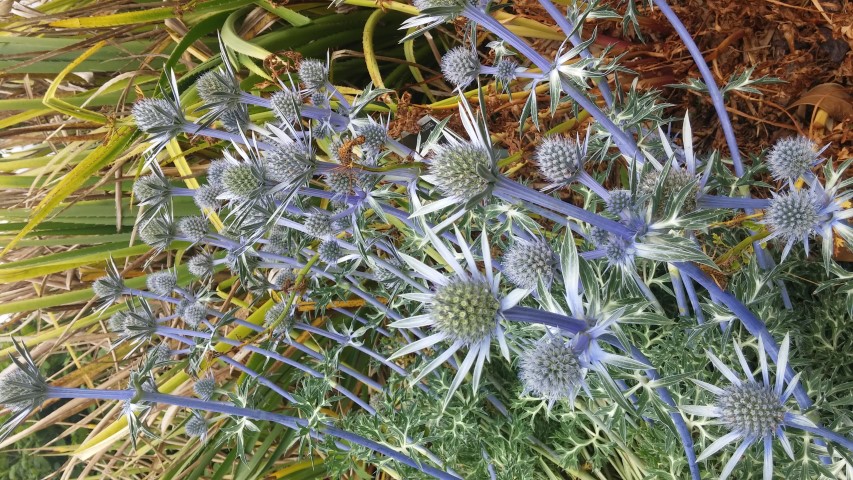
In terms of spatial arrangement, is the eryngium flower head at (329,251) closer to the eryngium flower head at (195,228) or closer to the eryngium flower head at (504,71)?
the eryngium flower head at (195,228)

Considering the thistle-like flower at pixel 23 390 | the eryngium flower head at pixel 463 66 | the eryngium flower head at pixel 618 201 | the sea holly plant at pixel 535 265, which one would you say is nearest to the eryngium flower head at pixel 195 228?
the sea holly plant at pixel 535 265

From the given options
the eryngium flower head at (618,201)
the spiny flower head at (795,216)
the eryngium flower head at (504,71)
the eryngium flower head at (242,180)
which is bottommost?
the spiny flower head at (795,216)

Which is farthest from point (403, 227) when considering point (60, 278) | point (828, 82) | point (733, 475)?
point (60, 278)

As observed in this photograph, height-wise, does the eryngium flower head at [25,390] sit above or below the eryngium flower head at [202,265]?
above

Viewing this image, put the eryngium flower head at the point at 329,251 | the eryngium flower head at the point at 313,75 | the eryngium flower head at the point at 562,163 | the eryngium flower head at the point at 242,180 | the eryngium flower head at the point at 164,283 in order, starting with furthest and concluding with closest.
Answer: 1. the eryngium flower head at the point at 164,283
2. the eryngium flower head at the point at 329,251
3. the eryngium flower head at the point at 313,75
4. the eryngium flower head at the point at 242,180
5. the eryngium flower head at the point at 562,163

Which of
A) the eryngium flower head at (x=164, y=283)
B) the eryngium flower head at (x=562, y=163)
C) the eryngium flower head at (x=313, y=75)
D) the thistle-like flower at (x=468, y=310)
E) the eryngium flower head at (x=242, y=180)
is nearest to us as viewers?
the thistle-like flower at (x=468, y=310)

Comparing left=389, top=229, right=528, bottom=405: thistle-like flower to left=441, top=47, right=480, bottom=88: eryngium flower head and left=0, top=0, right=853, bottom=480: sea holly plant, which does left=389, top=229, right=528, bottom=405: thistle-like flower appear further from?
left=441, top=47, right=480, bottom=88: eryngium flower head

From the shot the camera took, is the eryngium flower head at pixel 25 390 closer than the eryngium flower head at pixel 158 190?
Yes

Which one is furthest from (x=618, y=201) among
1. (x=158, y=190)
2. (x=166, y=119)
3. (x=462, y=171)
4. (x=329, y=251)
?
(x=158, y=190)

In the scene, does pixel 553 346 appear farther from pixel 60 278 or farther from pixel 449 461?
pixel 60 278
